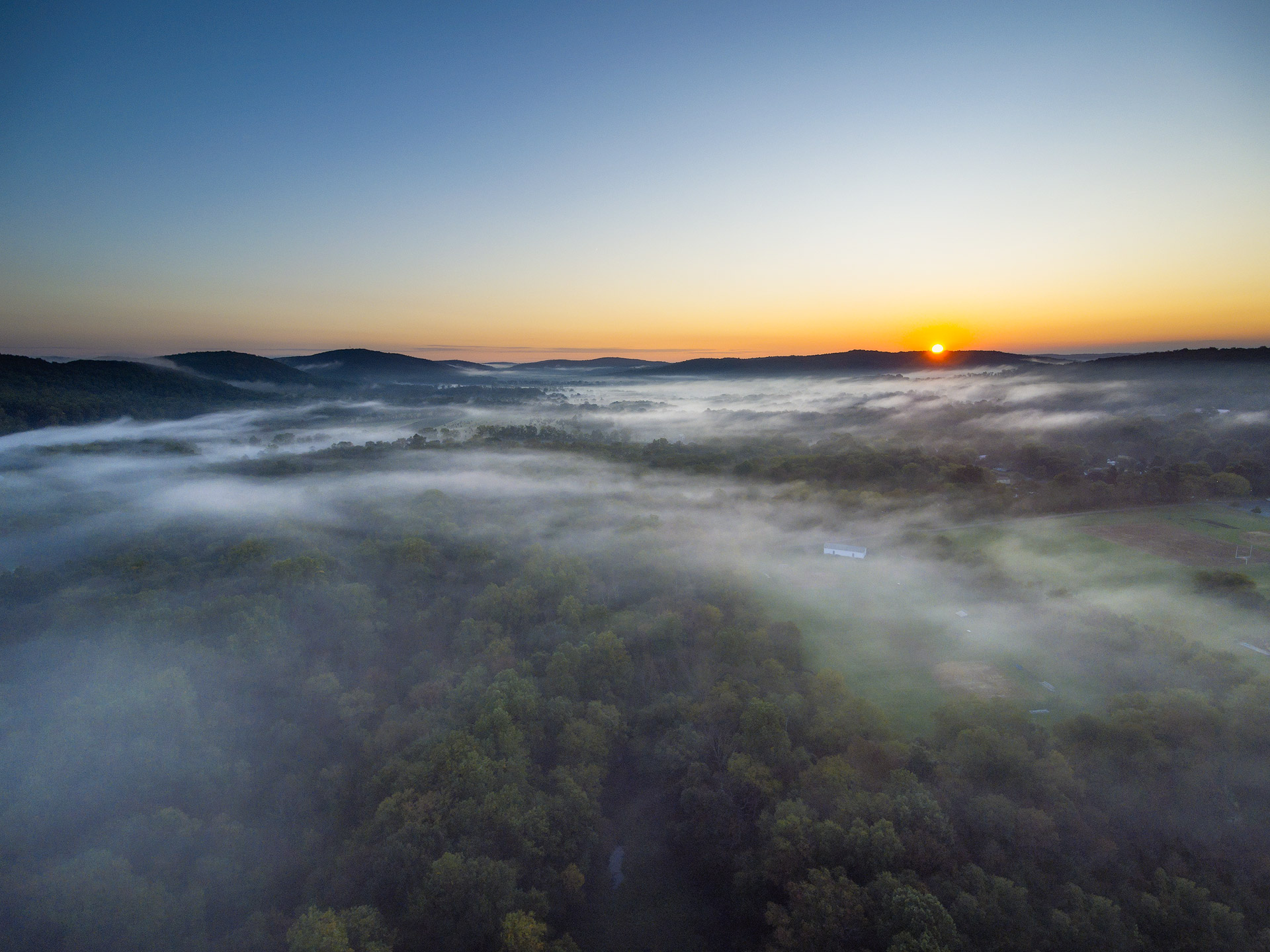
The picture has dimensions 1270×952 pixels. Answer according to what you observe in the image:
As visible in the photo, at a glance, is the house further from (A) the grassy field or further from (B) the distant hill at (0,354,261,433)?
(B) the distant hill at (0,354,261,433)

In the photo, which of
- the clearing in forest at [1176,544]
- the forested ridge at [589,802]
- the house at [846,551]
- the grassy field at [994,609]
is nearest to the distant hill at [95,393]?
the forested ridge at [589,802]

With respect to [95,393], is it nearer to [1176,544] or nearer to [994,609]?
[994,609]

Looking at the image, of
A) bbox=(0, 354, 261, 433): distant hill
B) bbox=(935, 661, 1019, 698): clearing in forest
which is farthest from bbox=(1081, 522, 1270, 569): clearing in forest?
bbox=(0, 354, 261, 433): distant hill

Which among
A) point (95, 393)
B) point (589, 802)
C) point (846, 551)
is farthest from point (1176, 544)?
point (95, 393)

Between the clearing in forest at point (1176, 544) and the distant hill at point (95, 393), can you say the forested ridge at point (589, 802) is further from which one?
the distant hill at point (95, 393)

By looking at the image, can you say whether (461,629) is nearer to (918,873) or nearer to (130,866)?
(130,866)
